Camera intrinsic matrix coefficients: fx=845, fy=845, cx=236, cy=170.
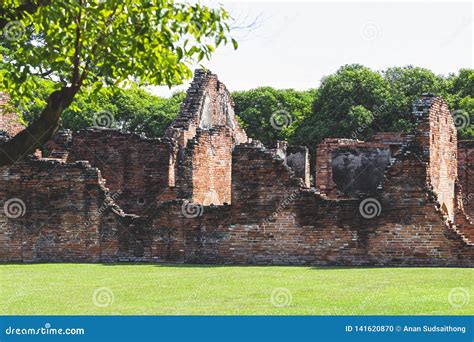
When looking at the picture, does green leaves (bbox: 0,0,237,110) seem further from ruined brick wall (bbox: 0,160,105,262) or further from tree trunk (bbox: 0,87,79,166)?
ruined brick wall (bbox: 0,160,105,262)

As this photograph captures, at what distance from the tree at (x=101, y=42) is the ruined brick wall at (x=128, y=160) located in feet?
53.7

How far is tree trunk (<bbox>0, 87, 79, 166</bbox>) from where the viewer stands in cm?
1079

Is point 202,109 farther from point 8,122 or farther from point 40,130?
point 40,130

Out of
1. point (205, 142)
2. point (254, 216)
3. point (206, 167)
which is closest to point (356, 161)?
point (206, 167)

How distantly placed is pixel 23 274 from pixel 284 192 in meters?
6.87

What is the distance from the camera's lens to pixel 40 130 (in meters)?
10.8

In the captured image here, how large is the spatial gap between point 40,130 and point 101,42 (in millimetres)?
1468

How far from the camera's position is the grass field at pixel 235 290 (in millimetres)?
12062

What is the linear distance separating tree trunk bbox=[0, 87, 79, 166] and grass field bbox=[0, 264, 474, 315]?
2.46 meters

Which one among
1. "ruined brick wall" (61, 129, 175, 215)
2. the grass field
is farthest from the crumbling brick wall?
"ruined brick wall" (61, 129, 175, 215)

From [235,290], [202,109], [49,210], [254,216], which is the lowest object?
[235,290]

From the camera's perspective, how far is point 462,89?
53.5 m

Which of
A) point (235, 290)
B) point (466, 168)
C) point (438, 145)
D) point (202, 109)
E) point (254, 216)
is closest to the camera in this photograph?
point (235, 290)

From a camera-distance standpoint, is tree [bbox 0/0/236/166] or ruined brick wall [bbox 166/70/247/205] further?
ruined brick wall [bbox 166/70/247/205]
